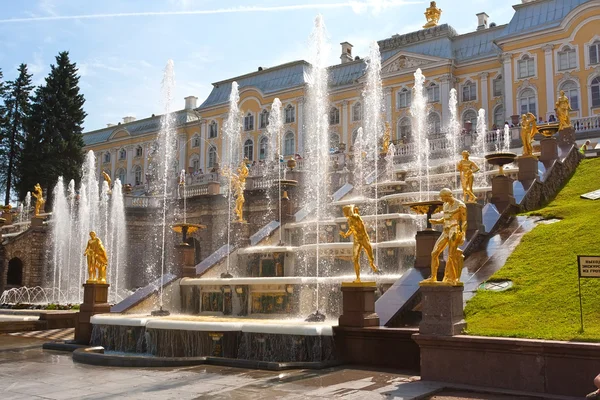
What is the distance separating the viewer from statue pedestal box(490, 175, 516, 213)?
615 inches

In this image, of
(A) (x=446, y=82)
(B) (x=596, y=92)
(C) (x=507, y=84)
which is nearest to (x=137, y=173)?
(A) (x=446, y=82)

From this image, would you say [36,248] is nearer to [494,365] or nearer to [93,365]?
[93,365]

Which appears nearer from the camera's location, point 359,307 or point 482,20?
point 359,307

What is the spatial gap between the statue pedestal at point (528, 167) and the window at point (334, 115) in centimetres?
3812

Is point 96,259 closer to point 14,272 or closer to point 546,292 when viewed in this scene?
point 546,292

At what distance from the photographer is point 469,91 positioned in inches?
1913

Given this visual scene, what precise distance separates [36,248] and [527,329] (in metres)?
28.8

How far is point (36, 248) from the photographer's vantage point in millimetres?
32188

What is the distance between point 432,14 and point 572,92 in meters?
16.0

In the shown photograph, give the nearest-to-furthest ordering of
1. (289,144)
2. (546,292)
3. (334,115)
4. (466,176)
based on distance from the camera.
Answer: (546,292) → (466,176) → (334,115) → (289,144)

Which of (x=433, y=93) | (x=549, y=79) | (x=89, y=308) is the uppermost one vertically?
(x=433, y=93)

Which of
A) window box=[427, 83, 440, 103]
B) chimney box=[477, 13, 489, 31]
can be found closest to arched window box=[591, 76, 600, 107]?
window box=[427, 83, 440, 103]

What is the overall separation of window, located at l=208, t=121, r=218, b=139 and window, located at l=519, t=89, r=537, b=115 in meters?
30.6

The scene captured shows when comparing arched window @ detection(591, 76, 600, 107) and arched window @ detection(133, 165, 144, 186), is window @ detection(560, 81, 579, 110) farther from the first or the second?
arched window @ detection(133, 165, 144, 186)
